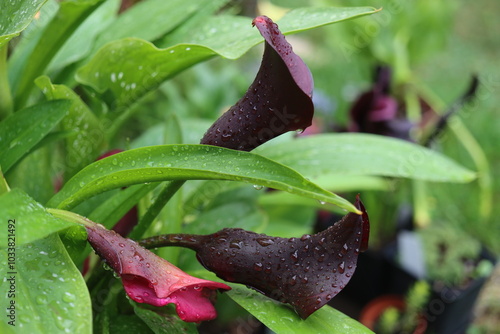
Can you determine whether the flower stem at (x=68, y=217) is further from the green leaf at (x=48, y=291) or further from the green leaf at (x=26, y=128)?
the green leaf at (x=26, y=128)

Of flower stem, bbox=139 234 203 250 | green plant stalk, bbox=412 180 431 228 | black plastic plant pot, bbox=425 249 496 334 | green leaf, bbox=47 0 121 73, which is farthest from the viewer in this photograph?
green plant stalk, bbox=412 180 431 228

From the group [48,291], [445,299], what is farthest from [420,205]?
[48,291]

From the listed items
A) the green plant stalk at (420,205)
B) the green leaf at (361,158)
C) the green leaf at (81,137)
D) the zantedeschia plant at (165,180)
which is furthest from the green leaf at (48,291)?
the green plant stalk at (420,205)

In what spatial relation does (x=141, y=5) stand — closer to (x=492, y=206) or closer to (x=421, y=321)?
(x=421, y=321)

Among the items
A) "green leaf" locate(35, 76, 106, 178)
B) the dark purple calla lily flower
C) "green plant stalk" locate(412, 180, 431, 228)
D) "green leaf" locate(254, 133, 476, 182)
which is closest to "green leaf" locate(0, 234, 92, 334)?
"green leaf" locate(35, 76, 106, 178)

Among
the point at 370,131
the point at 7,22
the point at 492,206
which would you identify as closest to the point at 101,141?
the point at 7,22

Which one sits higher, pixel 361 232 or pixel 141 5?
pixel 141 5

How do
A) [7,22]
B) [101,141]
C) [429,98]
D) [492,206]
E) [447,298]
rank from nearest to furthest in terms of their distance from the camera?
[7,22] → [101,141] → [447,298] → [429,98] → [492,206]

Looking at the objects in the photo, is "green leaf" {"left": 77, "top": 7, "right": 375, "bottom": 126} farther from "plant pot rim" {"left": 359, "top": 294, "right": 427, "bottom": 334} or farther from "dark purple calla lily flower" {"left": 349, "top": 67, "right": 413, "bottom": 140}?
"plant pot rim" {"left": 359, "top": 294, "right": 427, "bottom": 334}
